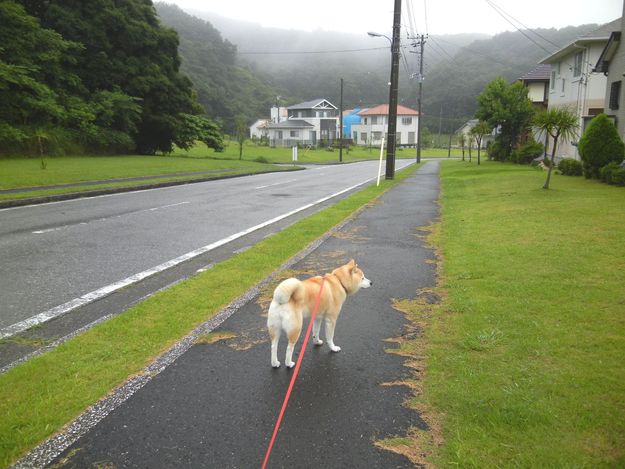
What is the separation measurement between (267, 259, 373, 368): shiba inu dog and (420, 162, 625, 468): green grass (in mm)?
880

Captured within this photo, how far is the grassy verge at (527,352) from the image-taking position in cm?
279

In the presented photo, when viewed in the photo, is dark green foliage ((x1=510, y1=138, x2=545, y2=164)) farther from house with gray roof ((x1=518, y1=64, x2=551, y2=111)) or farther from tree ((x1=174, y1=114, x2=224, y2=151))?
tree ((x1=174, y1=114, x2=224, y2=151))

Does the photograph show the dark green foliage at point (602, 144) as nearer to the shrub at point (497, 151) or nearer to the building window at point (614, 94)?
the building window at point (614, 94)

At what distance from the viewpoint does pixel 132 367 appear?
3750 mm

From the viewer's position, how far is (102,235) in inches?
361

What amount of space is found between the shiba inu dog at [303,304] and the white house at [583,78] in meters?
27.3

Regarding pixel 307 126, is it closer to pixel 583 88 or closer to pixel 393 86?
pixel 583 88

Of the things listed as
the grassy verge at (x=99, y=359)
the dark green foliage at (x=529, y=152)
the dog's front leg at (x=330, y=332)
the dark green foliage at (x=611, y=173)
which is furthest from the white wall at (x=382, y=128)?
the dog's front leg at (x=330, y=332)

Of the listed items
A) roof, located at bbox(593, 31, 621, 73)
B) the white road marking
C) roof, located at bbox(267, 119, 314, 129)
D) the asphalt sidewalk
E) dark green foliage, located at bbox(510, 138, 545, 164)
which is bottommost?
the asphalt sidewalk

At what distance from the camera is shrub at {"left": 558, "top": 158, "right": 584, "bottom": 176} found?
22703 millimetres

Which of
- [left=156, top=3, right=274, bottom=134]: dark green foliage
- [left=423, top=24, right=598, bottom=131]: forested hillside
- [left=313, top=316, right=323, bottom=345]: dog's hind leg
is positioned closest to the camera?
[left=313, top=316, right=323, bottom=345]: dog's hind leg

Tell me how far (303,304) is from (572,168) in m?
23.3

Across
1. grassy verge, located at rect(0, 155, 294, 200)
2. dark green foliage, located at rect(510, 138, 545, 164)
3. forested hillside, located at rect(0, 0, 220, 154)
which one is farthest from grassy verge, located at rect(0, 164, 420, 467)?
dark green foliage, located at rect(510, 138, 545, 164)

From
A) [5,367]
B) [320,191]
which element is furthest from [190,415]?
[320,191]
